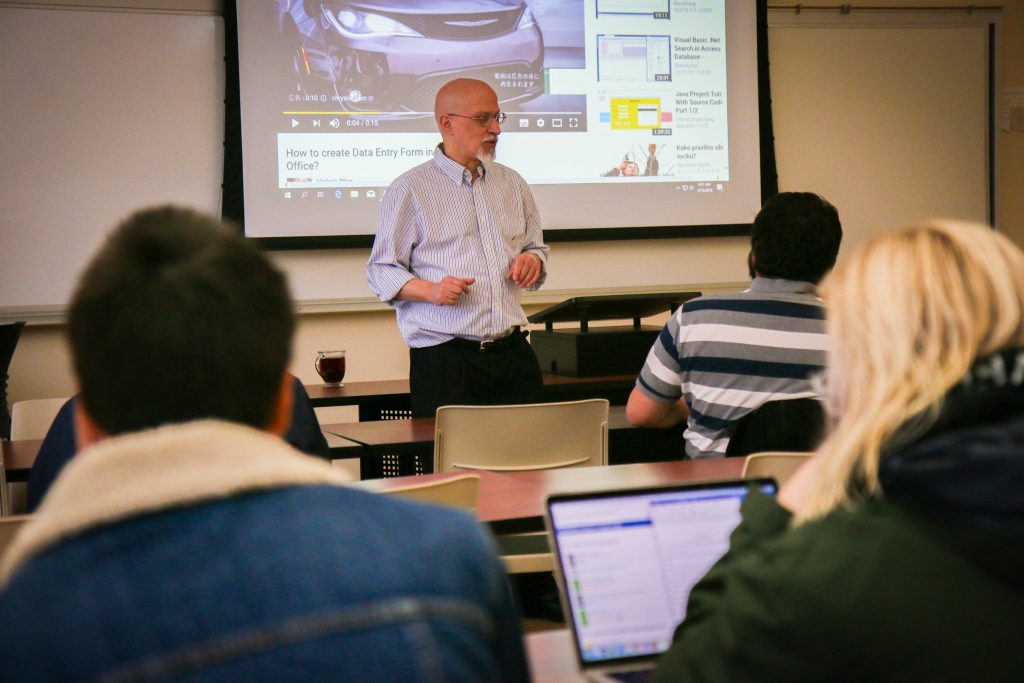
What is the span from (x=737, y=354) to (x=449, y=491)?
0.95 metres

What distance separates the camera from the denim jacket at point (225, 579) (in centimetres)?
69

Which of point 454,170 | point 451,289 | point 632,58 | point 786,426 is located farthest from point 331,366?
point 632,58

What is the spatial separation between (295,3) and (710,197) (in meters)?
2.40

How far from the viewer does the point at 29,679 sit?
678mm

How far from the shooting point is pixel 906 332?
931 millimetres

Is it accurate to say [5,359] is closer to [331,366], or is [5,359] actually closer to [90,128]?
[90,128]

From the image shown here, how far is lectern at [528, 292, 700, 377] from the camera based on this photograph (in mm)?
3875

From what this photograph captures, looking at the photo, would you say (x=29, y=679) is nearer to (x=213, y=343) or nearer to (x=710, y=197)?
(x=213, y=343)

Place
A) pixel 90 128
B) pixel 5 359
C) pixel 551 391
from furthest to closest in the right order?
pixel 90 128, pixel 5 359, pixel 551 391

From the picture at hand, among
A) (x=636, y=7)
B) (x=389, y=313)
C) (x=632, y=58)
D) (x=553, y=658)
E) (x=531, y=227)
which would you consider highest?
(x=636, y=7)

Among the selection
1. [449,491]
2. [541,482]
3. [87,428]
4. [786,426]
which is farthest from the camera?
[786,426]

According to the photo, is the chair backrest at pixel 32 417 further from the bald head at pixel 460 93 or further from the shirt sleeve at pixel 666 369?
the shirt sleeve at pixel 666 369

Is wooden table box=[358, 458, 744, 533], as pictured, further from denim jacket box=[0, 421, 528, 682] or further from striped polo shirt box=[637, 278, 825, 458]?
denim jacket box=[0, 421, 528, 682]

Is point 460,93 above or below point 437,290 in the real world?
above
